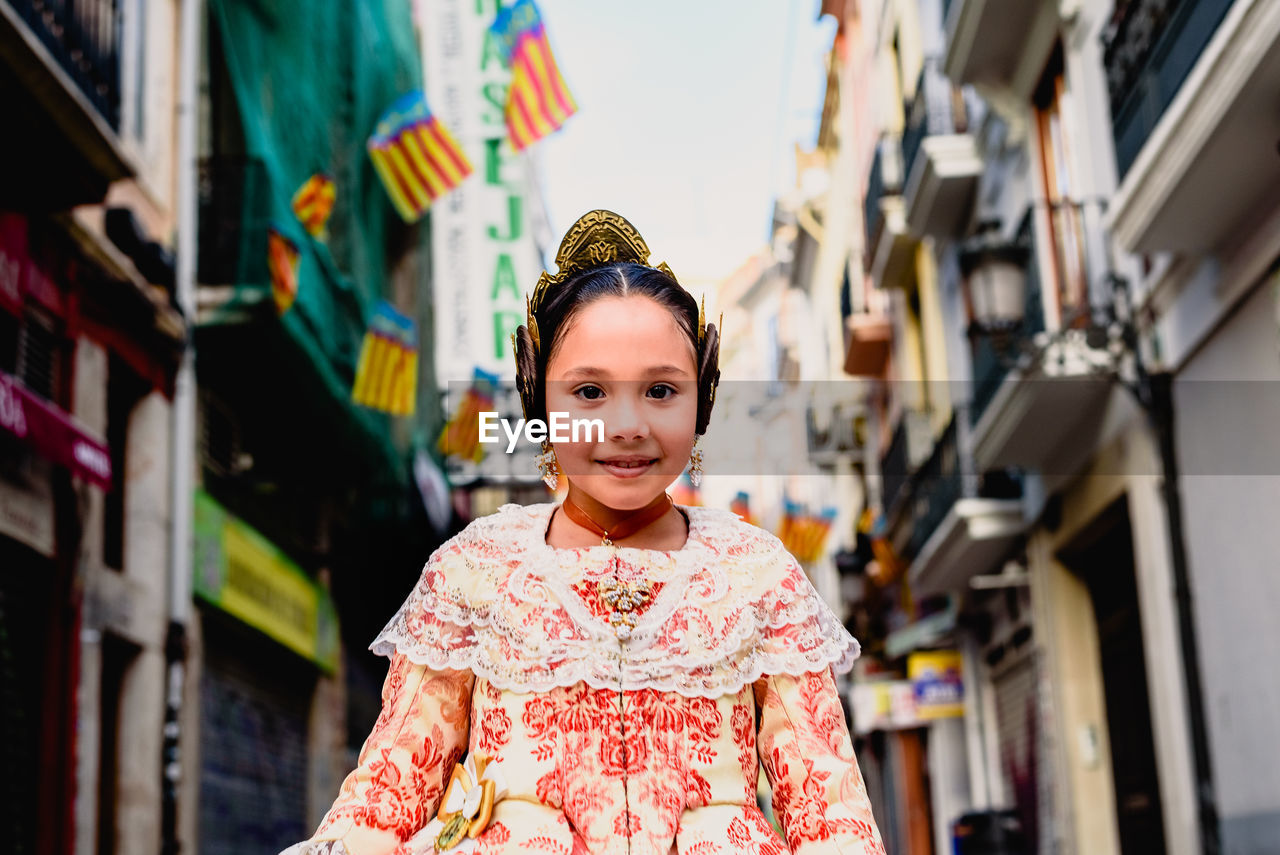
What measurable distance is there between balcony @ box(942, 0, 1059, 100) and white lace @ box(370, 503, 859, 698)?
33.4 ft

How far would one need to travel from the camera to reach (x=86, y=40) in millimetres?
8883

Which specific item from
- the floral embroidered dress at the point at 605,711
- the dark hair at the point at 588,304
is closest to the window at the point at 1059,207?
the dark hair at the point at 588,304

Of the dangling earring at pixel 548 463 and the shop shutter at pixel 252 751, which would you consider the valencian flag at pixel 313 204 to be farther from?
the dangling earring at pixel 548 463

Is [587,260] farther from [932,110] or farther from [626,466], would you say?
[932,110]

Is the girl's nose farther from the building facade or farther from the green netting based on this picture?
the green netting

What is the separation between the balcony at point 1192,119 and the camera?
6.86 m

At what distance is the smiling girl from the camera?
2371 millimetres

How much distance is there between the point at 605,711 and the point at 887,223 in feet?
55.5

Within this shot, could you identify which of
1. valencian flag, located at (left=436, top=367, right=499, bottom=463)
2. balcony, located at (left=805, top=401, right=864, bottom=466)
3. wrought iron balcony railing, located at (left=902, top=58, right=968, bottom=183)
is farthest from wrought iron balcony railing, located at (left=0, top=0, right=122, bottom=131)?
balcony, located at (left=805, top=401, right=864, bottom=466)

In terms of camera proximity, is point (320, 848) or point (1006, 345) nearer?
point (320, 848)

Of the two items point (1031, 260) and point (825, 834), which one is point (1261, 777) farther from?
point (825, 834)

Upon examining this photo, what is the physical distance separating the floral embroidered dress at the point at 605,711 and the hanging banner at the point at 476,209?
1433 cm

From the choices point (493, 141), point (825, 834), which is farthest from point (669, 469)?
point (493, 141)
